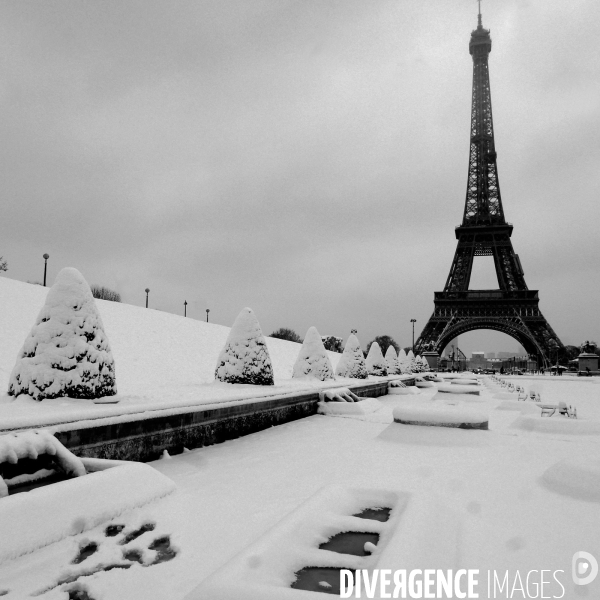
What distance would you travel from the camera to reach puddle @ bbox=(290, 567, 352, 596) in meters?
2.62

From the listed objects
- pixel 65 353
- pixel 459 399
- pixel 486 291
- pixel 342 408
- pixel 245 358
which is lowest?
pixel 459 399

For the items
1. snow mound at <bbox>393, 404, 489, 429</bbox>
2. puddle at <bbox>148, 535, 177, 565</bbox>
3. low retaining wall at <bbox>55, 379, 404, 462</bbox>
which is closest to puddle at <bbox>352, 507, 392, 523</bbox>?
puddle at <bbox>148, 535, 177, 565</bbox>

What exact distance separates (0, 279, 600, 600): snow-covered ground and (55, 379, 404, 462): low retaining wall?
253 millimetres

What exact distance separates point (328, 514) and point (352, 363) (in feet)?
53.0

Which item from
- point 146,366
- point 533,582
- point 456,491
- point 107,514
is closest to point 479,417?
point 456,491

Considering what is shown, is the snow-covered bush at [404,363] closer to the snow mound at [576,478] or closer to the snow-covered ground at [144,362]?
the snow-covered ground at [144,362]

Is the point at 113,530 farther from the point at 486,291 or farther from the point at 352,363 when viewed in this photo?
the point at 486,291

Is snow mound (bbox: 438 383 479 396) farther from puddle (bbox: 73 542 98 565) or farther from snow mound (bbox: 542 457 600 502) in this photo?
puddle (bbox: 73 542 98 565)

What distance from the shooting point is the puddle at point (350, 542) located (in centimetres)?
318

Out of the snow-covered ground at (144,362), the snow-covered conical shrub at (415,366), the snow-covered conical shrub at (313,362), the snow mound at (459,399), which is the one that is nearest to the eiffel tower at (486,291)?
the snow-covered conical shrub at (415,366)

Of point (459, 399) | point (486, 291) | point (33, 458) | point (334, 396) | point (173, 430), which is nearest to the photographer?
point (33, 458)

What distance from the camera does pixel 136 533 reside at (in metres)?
3.49

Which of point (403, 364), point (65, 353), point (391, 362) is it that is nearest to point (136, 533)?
point (65, 353)

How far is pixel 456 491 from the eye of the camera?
15.2 feet
